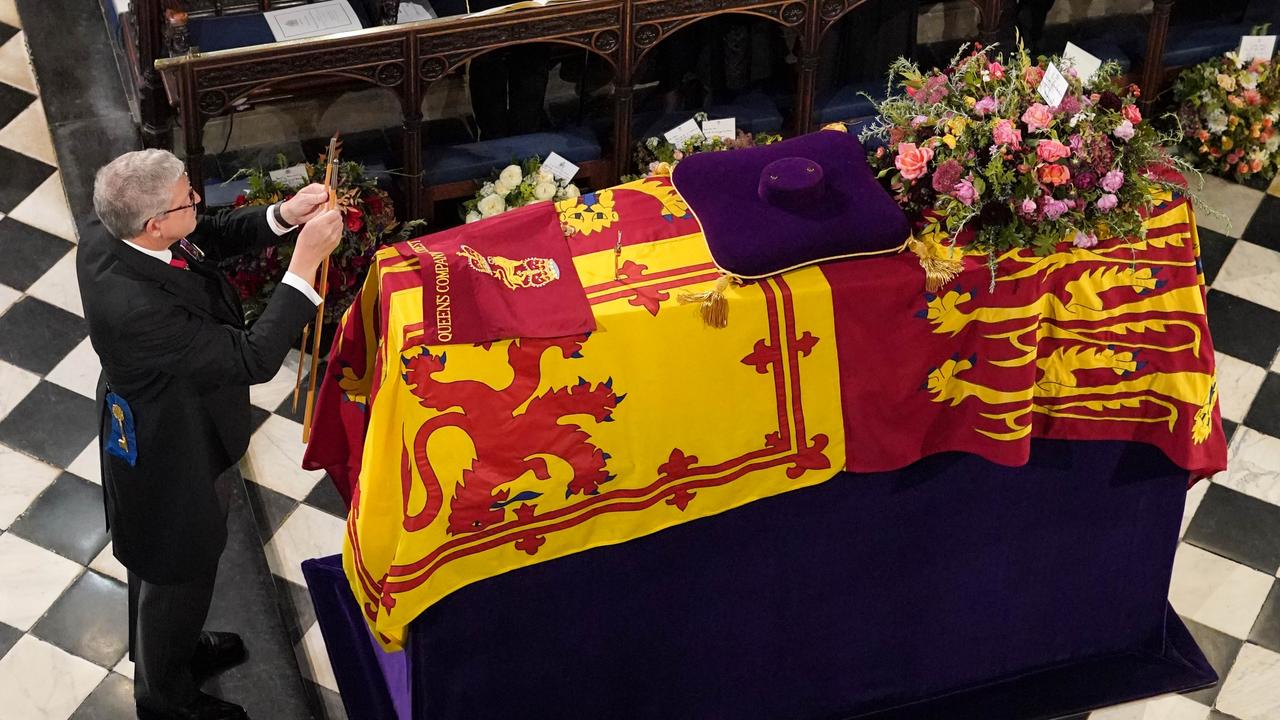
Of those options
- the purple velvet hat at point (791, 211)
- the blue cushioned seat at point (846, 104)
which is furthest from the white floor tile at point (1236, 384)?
the purple velvet hat at point (791, 211)

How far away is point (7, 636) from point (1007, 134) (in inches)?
116

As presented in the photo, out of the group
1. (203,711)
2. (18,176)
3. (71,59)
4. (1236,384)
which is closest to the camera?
(203,711)

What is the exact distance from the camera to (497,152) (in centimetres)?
503

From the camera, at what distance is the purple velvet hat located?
326 centimetres

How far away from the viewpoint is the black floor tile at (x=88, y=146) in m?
5.38

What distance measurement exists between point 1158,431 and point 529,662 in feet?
5.37

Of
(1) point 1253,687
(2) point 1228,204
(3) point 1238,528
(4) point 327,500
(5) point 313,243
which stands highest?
(5) point 313,243

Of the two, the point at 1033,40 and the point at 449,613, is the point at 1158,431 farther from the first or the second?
the point at 1033,40

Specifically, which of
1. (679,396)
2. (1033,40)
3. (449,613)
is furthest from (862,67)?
(449,613)

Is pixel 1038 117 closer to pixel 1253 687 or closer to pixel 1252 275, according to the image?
pixel 1253 687

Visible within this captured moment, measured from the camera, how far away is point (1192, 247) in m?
3.48

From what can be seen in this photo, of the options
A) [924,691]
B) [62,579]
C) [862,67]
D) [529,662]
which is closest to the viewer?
[529,662]

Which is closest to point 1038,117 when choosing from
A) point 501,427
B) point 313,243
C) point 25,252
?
point 501,427

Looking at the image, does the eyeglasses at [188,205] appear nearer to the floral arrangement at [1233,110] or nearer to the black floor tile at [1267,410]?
the black floor tile at [1267,410]
